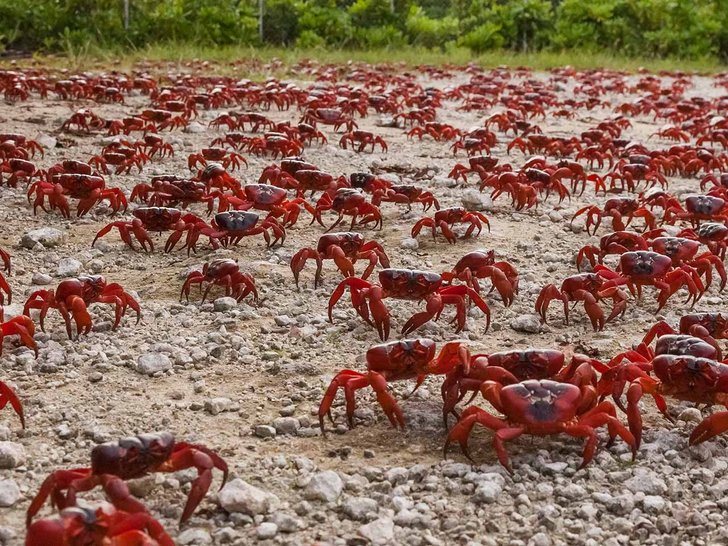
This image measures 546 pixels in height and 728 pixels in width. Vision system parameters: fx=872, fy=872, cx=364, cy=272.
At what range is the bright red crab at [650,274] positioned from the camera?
510 centimetres

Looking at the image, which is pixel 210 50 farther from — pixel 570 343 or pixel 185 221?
pixel 570 343

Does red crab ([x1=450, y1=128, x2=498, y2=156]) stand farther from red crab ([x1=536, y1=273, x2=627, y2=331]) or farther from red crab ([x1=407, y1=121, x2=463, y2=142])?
red crab ([x1=536, y1=273, x2=627, y2=331])

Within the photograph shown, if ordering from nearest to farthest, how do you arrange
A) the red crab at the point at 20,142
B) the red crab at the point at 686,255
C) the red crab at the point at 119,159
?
the red crab at the point at 686,255 → the red crab at the point at 119,159 → the red crab at the point at 20,142

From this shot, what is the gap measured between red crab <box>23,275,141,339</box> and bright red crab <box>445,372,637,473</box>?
2199 millimetres

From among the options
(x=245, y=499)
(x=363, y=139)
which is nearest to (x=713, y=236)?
(x=245, y=499)

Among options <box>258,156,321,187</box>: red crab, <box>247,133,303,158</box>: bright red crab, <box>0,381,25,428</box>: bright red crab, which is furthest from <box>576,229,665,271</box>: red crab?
<box>247,133,303,158</box>: bright red crab

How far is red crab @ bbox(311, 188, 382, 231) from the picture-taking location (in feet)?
22.4

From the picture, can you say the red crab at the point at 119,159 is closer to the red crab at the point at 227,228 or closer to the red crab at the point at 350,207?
the red crab at the point at 350,207

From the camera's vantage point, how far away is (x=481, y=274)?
5188 mm

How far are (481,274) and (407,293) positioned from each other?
2.28ft

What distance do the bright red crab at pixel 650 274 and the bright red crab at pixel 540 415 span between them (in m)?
1.96

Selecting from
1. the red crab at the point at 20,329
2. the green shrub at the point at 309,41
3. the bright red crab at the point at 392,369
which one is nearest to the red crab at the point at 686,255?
the bright red crab at the point at 392,369

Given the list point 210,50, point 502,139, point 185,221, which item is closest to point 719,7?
point 210,50

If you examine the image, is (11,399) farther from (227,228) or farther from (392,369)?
(227,228)
